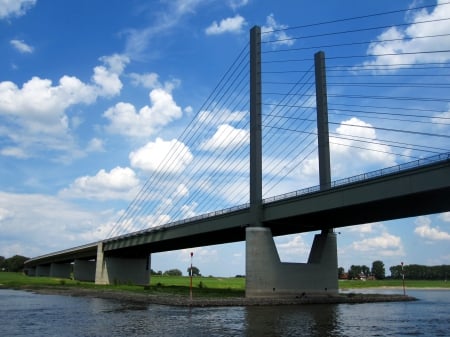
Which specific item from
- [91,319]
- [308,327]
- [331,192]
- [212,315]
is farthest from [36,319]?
[331,192]

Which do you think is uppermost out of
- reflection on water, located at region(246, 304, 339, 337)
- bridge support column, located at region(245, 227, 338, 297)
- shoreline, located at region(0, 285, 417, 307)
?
bridge support column, located at region(245, 227, 338, 297)

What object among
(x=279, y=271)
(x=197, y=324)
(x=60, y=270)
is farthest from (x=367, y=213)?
(x=60, y=270)

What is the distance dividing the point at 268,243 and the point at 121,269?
56217 millimetres

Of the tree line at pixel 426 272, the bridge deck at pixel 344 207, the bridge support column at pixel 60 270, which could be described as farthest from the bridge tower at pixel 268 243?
the tree line at pixel 426 272

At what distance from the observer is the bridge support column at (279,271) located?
52406mm

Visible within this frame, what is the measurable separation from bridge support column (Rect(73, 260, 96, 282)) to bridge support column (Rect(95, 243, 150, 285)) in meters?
19.8

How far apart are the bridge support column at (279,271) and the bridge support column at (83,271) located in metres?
76.8

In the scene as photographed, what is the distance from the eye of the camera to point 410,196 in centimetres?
4025

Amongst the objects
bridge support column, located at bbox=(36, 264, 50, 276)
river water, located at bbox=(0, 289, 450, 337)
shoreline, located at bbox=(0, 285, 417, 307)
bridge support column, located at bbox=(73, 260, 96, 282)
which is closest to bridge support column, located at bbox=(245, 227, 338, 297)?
shoreline, located at bbox=(0, 285, 417, 307)

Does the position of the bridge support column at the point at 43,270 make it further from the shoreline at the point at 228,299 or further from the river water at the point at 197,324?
the river water at the point at 197,324

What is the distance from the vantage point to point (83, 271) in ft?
400

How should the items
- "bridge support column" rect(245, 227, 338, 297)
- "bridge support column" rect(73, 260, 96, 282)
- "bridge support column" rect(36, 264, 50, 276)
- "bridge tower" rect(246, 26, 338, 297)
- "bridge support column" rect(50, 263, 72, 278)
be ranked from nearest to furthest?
"bridge support column" rect(245, 227, 338, 297) < "bridge tower" rect(246, 26, 338, 297) < "bridge support column" rect(73, 260, 96, 282) < "bridge support column" rect(50, 263, 72, 278) < "bridge support column" rect(36, 264, 50, 276)

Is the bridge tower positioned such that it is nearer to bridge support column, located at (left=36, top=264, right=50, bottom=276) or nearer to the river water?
the river water

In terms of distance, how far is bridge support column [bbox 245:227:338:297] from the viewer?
5241 centimetres
